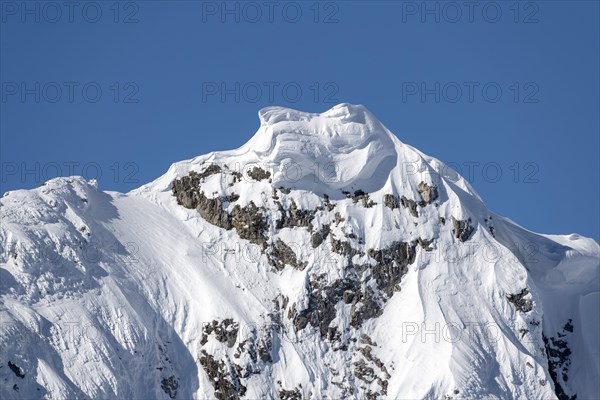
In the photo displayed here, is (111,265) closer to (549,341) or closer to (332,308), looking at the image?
(332,308)

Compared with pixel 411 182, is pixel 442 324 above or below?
below

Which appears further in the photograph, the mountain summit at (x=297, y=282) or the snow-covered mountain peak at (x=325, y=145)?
the snow-covered mountain peak at (x=325, y=145)

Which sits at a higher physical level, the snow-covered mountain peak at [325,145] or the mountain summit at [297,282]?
the snow-covered mountain peak at [325,145]

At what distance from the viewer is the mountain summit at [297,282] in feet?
345

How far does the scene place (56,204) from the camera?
11069 centimetres

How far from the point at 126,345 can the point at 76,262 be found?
272 inches

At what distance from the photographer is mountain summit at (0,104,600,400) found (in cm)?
10506

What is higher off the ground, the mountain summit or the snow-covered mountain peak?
the snow-covered mountain peak

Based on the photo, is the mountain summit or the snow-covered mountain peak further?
the snow-covered mountain peak

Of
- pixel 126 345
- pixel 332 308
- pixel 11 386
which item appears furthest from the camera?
pixel 332 308

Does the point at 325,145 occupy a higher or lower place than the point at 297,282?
higher

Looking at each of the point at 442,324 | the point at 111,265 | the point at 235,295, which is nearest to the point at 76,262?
the point at 111,265

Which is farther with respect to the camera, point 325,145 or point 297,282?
point 325,145

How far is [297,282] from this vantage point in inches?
4434
